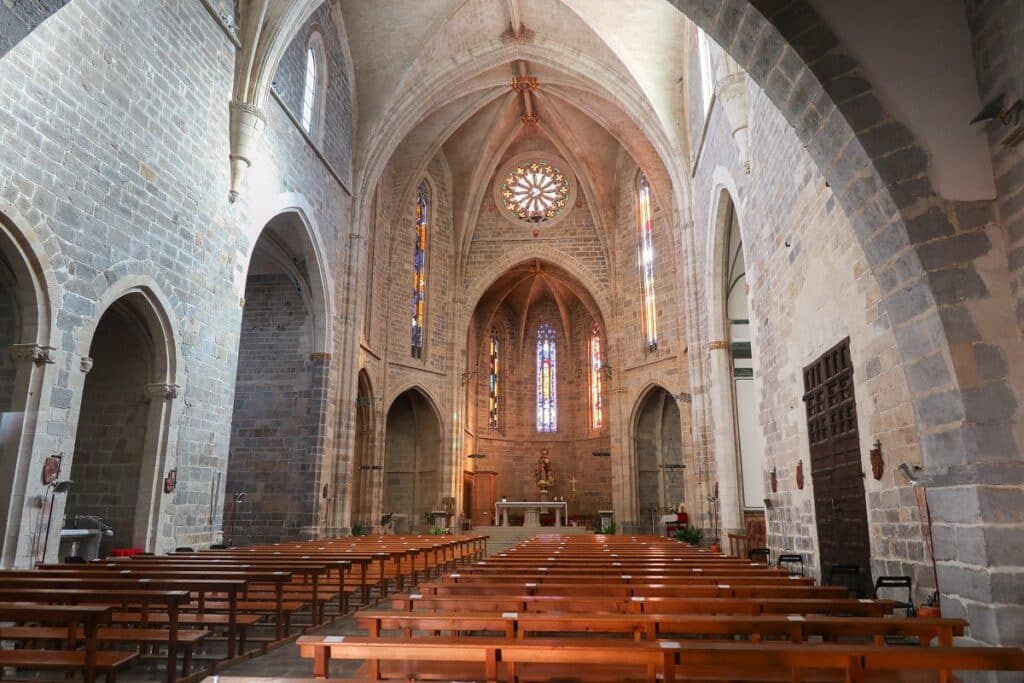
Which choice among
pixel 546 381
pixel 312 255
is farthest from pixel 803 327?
pixel 546 381

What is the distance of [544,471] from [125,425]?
684 inches

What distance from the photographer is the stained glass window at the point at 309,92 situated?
1481 cm

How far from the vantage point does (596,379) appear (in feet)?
91.6

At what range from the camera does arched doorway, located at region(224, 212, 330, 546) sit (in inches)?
599

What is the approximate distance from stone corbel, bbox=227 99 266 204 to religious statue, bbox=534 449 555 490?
15.7m

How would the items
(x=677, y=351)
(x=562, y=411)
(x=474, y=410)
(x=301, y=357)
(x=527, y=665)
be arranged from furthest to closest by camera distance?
1. (x=562, y=411)
2. (x=474, y=410)
3. (x=677, y=351)
4. (x=301, y=357)
5. (x=527, y=665)

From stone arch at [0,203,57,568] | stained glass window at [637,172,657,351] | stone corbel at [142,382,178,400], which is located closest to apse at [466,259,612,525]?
stained glass window at [637,172,657,351]

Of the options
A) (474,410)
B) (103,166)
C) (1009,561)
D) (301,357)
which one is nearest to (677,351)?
(474,410)

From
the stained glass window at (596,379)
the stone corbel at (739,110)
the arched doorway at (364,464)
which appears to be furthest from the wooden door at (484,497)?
the stone corbel at (739,110)

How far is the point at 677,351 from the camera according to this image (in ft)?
68.9

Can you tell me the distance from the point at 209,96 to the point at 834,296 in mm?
9735

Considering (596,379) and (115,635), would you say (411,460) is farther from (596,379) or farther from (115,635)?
(115,635)

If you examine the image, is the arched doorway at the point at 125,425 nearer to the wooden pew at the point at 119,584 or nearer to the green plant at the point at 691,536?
the wooden pew at the point at 119,584

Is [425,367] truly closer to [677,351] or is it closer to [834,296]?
[677,351]
